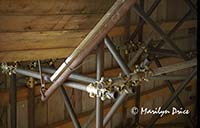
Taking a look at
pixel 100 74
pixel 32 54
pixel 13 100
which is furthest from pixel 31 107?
pixel 100 74

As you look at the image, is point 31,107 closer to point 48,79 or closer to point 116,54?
point 48,79

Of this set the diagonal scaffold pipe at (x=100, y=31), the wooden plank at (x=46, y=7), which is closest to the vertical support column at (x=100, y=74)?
the diagonal scaffold pipe at (x=100, y=31)

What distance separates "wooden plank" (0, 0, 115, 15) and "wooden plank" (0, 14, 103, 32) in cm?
4

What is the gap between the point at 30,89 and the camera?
3.36 m

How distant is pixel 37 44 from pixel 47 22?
0.19 metres

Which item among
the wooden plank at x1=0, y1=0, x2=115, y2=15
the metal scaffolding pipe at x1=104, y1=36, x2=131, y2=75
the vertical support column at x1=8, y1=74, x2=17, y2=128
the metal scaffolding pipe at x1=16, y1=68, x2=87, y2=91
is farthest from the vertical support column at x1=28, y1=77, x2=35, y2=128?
the metal scaffolding pipe at x1=104, y1=36, x2=131, y2=75

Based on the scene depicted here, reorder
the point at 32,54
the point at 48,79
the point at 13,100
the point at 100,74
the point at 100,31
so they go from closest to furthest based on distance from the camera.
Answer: the point at 100,31, the point at 100,74, the point at 32,54, the point at 48,79, the point at 13,100

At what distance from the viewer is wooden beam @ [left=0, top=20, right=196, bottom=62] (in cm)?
216

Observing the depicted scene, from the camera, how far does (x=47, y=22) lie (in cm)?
221

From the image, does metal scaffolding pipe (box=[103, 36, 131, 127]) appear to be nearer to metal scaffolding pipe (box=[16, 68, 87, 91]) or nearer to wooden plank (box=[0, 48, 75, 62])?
metal scaffolding pipe (box=[16, 68, 87, 91])

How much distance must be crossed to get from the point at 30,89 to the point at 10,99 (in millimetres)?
276

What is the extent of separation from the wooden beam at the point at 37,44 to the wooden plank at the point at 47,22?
3 centimetres

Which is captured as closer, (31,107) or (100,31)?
(100,31)

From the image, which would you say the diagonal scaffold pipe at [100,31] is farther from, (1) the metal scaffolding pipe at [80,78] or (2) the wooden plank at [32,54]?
(2) the wooden plank at [32,54]
